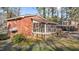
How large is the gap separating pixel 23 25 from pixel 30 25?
9cm

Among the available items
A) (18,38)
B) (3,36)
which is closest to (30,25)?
(18,38)

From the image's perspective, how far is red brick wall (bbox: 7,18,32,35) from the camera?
2137 mm

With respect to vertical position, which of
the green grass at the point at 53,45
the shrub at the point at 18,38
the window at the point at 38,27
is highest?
the window at the point at 38,27

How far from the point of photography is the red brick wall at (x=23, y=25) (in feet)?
7.01

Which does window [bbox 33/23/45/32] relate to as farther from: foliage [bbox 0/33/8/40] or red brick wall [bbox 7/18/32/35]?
foliage [bbox 0/33/8/40]

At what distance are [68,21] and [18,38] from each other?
0.67m

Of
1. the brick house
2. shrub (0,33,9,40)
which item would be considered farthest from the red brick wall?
shrub (0,33,9,40)

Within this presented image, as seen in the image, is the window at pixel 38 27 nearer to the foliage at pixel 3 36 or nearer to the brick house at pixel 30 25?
the brick house at pixel 30 25

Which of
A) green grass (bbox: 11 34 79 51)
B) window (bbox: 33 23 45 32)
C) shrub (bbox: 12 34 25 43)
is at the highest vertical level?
window (bbox: 33 23 45 32)

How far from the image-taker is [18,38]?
2.14 meters

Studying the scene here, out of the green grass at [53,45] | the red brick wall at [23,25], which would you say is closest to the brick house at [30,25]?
the red brick wall at [23,25]
